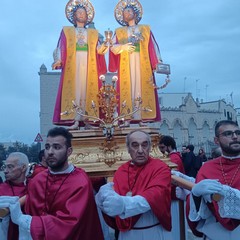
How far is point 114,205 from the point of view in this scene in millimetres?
2955

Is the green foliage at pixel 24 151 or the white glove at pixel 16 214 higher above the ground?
the white glove at pixel 16 214

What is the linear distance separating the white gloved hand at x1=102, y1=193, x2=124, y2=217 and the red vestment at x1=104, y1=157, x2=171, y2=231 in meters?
0.24

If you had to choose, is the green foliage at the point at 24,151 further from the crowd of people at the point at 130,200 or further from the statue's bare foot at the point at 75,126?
the crowd of people at the point at 130,200

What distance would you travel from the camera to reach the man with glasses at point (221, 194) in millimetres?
2848

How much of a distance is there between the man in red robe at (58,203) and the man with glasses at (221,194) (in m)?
0.85

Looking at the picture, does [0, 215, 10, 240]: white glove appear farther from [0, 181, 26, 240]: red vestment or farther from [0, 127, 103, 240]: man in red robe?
[0, 181, 26, 240]: red vestment

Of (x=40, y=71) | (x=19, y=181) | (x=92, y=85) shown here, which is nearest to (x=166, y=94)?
(x=40, y=71)

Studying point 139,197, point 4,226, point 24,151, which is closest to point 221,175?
point 139,197

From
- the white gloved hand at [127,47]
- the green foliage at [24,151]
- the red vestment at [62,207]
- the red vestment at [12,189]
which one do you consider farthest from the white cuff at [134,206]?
the green foliage at [24,151]

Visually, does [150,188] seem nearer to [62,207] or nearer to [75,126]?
[62,207]

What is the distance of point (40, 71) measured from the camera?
739 inches

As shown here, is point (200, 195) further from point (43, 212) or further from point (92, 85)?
point (92, 85)

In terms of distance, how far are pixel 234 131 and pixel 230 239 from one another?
85 centimetres

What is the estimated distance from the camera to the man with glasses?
2848 millimetres
